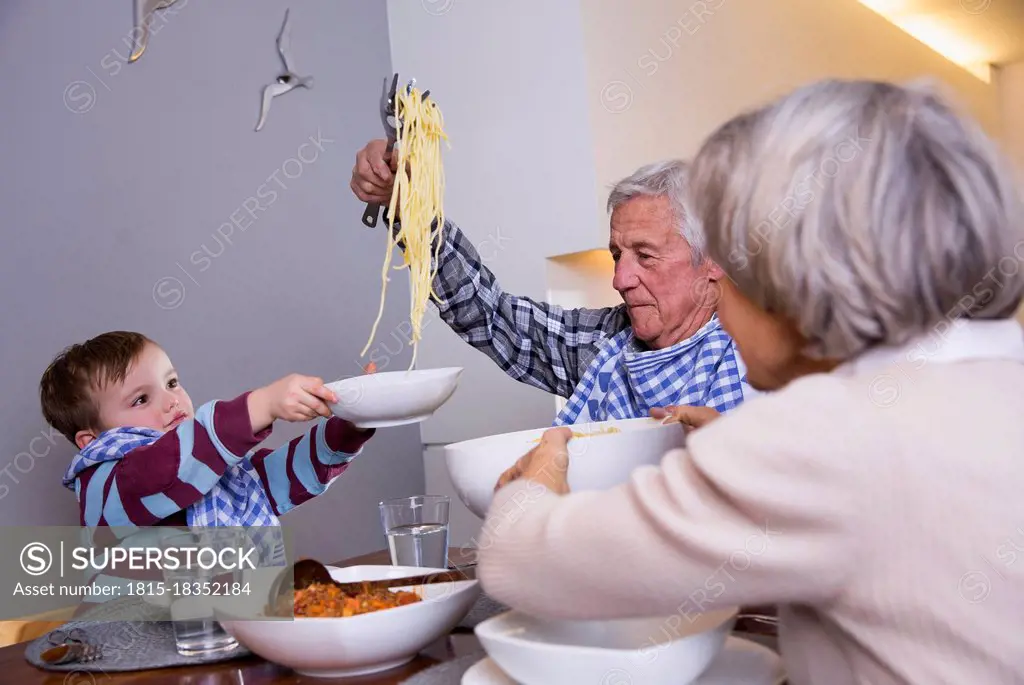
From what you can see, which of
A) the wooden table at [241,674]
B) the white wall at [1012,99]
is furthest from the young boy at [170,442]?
the white wall at [1012,99]

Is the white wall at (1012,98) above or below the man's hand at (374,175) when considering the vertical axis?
above

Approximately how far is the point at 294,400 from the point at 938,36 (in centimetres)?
429

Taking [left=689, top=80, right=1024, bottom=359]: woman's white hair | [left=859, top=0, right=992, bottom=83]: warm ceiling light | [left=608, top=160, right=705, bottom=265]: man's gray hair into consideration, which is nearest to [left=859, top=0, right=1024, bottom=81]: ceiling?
[left=859, top=0, right=992, bottom=83]: warm ceiling light

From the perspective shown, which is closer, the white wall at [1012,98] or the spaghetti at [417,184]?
the spaghetti at [417,184]

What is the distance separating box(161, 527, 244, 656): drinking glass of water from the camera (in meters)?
1.02

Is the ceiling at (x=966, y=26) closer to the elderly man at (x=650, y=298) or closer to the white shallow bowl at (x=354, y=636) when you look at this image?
the elderly man at (x=650, y=298)

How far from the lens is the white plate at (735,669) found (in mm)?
809

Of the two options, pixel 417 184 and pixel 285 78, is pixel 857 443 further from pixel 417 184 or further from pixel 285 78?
pixel 285 78

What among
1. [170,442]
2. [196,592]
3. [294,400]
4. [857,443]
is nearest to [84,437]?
[170,442]

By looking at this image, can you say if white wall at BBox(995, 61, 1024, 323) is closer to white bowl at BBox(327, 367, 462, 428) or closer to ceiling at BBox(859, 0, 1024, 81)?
ceiling at BBox(859, 0, 1024, 81)

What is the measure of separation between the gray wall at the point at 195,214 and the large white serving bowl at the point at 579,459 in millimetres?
1228

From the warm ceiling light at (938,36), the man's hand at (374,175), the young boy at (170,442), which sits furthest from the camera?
the warm ceiling light at (938,36)

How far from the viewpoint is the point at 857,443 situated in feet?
2.04

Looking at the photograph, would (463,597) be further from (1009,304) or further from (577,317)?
(577,317)
